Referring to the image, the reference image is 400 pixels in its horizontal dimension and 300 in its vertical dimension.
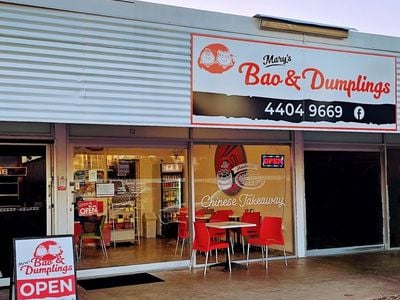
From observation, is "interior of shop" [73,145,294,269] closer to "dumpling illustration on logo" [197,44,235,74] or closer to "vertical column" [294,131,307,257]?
"vertical column" [294,131,307,257]

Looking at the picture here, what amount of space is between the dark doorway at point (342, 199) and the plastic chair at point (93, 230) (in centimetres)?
399

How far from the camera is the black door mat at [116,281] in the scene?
7758 millimetres

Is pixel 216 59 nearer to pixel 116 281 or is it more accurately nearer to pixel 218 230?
pixel 218 230

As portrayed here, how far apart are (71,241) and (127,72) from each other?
219cm

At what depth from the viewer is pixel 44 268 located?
6.10 meters

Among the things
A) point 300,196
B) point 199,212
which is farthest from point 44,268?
point 300,196

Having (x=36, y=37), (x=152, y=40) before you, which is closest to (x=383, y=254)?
(x=152, y=40)

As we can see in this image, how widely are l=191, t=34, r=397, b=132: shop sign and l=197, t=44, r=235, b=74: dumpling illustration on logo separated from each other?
0.01 meters

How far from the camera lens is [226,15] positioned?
730 centimetres

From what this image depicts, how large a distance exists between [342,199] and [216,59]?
4890 mm

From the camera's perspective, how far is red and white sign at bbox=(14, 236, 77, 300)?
5973 mm

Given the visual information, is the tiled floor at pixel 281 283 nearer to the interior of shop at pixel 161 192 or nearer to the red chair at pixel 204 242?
the red chair at pixel 204 242

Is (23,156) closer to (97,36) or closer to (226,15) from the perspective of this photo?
(97,36)

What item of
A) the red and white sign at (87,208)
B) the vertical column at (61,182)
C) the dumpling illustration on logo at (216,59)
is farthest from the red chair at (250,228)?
the dumpling illustration on logo at (216,59)
